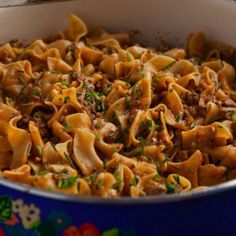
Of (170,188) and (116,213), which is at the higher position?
(116,213)

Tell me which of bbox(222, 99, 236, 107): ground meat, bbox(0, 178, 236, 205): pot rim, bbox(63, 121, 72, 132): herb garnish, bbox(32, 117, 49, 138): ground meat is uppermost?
bbox(0, 178, 236, 205): pot rim

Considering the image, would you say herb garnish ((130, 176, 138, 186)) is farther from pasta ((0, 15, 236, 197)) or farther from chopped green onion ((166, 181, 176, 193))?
chopped green onion ((166, 181, 176, 193))

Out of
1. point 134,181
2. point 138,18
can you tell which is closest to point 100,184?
point 134,181

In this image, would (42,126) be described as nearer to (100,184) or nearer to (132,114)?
(132,114)

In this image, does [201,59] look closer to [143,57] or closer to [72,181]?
[143,57]

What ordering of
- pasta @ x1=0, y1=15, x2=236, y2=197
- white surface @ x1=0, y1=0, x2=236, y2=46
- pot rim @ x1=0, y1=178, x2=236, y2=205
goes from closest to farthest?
pot rim @ x1=0, y1=178, x2=236, y2=205 → pasta @ x1=0, y1=15, x2=236, y2=197 → white surface @ x1=0, y1=0, x2=236, y2=46

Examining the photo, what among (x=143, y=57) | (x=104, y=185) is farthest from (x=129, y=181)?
(x=143, y=57)

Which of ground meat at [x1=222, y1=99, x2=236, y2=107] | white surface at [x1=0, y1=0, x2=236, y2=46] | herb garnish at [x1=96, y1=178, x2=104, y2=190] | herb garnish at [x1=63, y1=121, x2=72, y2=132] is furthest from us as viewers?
white surface at [x1=0, y1=0, x2=236, y2=46]

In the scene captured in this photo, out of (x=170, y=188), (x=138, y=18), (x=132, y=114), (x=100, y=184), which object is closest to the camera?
(x=100, y=184)

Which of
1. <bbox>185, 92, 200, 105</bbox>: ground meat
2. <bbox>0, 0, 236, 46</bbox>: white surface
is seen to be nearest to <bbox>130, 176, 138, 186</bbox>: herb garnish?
<bbox>185, 92, 200, 105</bbox>: ground meat
